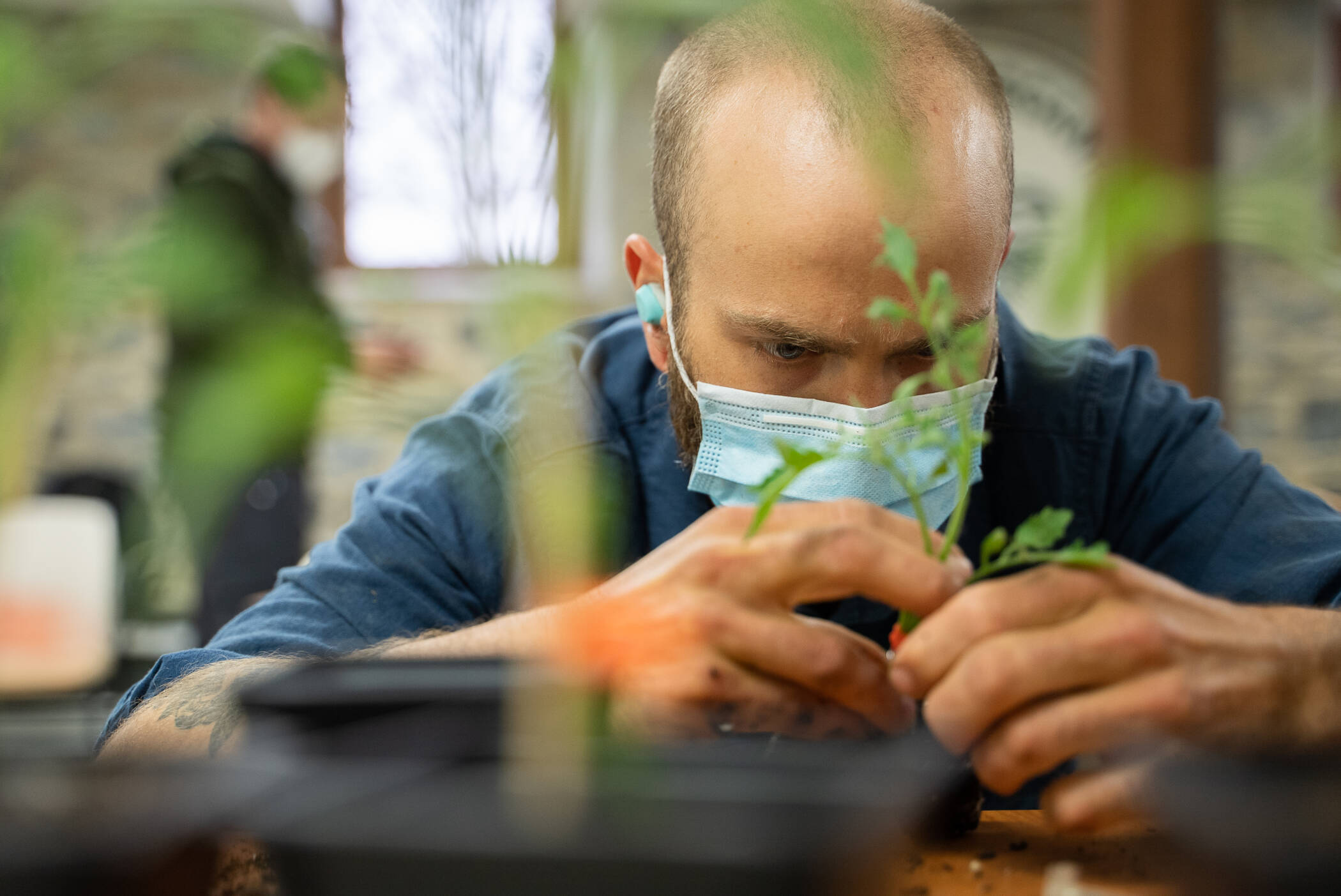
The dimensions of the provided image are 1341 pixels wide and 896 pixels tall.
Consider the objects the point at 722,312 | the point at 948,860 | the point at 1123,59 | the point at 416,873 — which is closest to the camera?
the point at 416,873

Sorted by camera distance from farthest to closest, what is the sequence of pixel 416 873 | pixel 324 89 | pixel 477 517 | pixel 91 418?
pixel 91 418
pixel 477 517
pixel 416 873
pixel 324 89

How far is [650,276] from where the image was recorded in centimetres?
127

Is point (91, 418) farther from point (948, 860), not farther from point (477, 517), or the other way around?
point (948, 860)

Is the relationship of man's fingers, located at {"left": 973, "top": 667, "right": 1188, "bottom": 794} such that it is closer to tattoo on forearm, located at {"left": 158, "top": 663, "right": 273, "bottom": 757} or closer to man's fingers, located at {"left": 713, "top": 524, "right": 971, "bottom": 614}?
man's fingers, located at {"left": 713, "top": 524, "right": 971, "bottom": 614}

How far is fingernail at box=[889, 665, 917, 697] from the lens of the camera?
0.61 m

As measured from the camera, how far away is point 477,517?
4.02 ft

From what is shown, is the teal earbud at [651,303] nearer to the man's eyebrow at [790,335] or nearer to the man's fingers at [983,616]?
the man's eyebrow at [790,335]

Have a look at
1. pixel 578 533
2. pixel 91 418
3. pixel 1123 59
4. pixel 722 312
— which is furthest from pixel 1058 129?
pixel 578 533

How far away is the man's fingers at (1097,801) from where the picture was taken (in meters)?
0.56

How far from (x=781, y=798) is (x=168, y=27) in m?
0.35

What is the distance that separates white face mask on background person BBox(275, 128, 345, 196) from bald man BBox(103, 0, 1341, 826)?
0.11m

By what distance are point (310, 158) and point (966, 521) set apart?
3.29 feet

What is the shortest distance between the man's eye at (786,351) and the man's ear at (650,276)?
22 centimetres

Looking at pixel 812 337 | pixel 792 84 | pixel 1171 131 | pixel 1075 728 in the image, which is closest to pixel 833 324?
pixel 812 337
